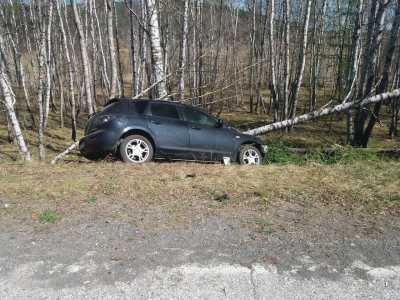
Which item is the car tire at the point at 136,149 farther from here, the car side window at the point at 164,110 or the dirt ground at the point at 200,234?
the dirt ground at the point at 200,234

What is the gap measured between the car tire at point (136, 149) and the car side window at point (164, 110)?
0.70m

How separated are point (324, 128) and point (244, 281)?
16.9m

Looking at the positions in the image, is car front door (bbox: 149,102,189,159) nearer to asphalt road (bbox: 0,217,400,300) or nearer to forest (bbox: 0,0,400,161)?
forest (bbox: 0,0,400,161)

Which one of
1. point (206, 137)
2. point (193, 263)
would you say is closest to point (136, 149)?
point (206, 137)

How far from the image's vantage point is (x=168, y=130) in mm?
7648

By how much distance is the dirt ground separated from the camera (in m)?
3.10

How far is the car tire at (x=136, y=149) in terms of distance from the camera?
7270 mm

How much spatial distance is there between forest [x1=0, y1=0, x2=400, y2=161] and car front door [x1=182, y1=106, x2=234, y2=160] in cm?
66

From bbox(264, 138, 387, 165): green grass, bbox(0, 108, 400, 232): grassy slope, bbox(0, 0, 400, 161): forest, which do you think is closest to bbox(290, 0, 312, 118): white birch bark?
bbox(0, 0, 400, 161): forest

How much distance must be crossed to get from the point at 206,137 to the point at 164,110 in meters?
1.17

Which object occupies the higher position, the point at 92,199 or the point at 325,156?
the point at 92,199

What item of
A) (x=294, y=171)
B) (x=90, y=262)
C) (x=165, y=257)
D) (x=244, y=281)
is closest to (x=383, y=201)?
(x=294, y=171)

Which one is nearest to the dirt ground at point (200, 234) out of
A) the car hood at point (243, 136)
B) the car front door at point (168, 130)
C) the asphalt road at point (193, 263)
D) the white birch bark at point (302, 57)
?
the asphalt road at point (193, 263)

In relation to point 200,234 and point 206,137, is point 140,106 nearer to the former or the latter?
point 206,137
